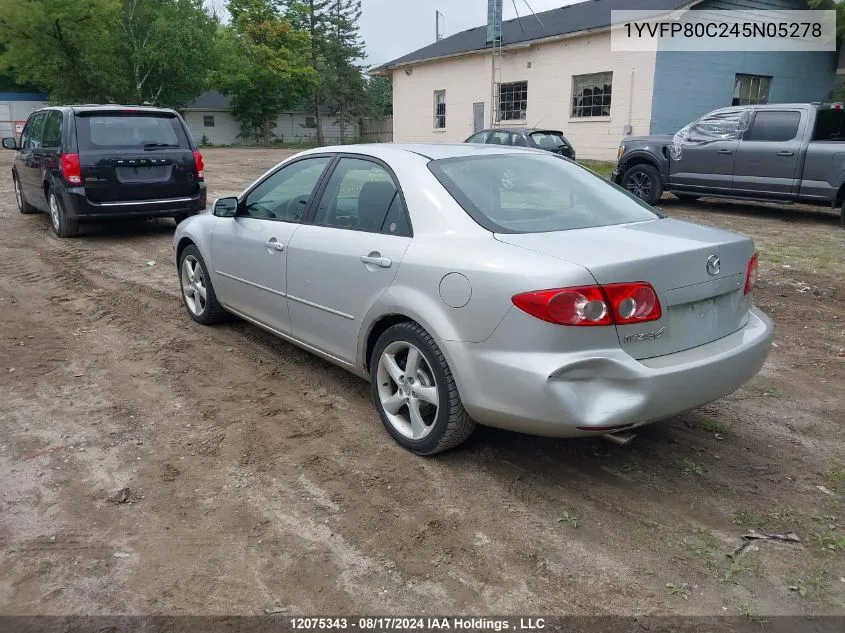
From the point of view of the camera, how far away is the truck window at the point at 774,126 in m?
10.9

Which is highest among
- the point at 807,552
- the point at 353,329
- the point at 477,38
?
the point at 477,38

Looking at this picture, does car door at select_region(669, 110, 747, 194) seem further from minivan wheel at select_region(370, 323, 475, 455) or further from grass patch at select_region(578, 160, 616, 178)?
minivan wheel at select_region(370, 323, 475, 455)

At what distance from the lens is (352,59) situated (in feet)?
181

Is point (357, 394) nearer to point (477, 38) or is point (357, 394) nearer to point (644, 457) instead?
point (644, 457)

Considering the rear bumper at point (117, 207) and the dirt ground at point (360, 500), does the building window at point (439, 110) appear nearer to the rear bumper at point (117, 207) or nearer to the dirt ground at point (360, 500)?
the rear bumper at point (117, 207)

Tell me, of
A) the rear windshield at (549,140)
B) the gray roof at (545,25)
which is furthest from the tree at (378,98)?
the rear windshield at (549,140)

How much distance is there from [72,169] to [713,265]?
828cm

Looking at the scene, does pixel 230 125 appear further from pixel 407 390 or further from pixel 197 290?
pixel 407 390

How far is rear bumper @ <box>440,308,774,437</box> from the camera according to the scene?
2.88 metres

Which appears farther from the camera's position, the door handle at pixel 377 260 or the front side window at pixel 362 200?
the front side window at pixel 362 200

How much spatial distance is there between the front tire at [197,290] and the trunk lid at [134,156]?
379 cm

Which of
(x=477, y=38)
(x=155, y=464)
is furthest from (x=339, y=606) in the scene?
(x=477, y=38)

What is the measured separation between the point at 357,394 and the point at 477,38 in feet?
79.4

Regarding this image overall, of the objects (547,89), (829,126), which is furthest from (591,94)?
(829,126)
